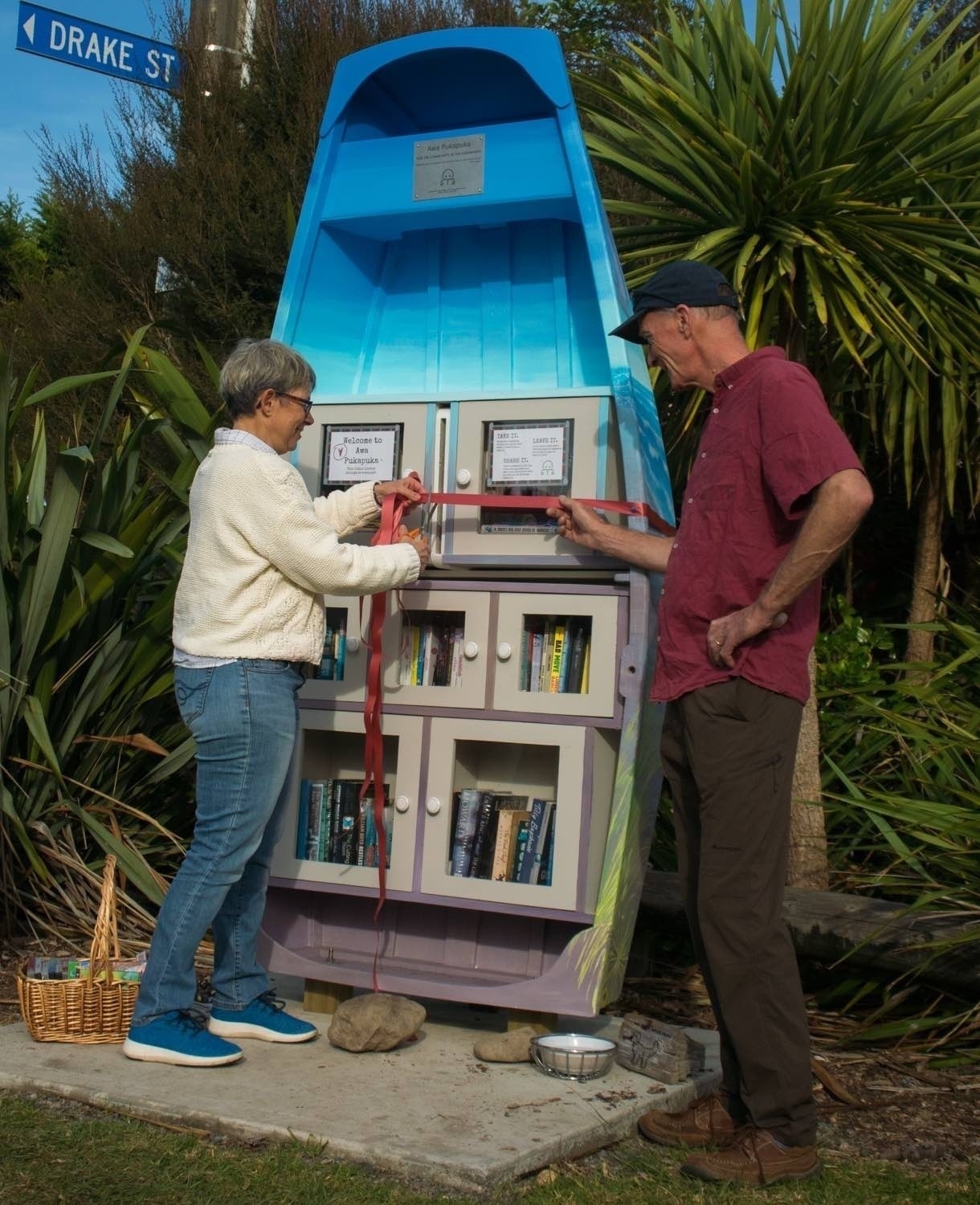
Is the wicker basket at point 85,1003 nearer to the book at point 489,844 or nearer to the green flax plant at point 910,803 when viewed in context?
the book at point 489,844

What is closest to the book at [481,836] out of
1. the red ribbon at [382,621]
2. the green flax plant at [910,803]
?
the red ribbon at [382,621]

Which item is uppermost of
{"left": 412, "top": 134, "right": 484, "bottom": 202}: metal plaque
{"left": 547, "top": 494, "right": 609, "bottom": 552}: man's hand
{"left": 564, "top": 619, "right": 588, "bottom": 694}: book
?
{"left": 412, "top": 134, "right": 484, "bottom": 202}: metal plaque

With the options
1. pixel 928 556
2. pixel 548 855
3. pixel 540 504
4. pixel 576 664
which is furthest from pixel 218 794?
pixel 928 556

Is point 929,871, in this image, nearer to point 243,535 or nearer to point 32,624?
point 243,535

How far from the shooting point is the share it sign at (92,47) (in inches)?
281

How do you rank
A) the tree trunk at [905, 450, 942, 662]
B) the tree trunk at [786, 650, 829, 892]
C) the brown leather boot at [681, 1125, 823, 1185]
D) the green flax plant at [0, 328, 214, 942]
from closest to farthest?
1. the brown leather boot at [681, 1125, 823, 1185]
2. the green flax plant at [0, 328, 214, 942]
3. the tree trunk at [786, 650, 829, 892]
4. the tree trunk at [905, 450, 942, 662]

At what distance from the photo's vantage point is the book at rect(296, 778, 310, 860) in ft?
13.3

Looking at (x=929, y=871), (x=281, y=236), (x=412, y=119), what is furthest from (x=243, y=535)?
(x=281, y=236)

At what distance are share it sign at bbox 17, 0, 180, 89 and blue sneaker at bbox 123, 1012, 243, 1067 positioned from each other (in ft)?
18.4

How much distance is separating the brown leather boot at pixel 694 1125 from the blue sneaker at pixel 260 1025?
3.25 ft

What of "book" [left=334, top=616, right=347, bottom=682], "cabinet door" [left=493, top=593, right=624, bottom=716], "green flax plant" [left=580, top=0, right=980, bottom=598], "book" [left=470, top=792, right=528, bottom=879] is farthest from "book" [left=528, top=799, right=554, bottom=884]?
"green flax plant" [left=580, top=0, right=980, bottom=598]

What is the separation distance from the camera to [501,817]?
3.84 m

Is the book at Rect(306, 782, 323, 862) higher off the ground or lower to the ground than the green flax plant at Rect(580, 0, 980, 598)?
lower

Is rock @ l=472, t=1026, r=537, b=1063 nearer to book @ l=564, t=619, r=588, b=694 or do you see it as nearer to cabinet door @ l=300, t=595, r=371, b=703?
book @ l=564, t=619, r=588, b=694
